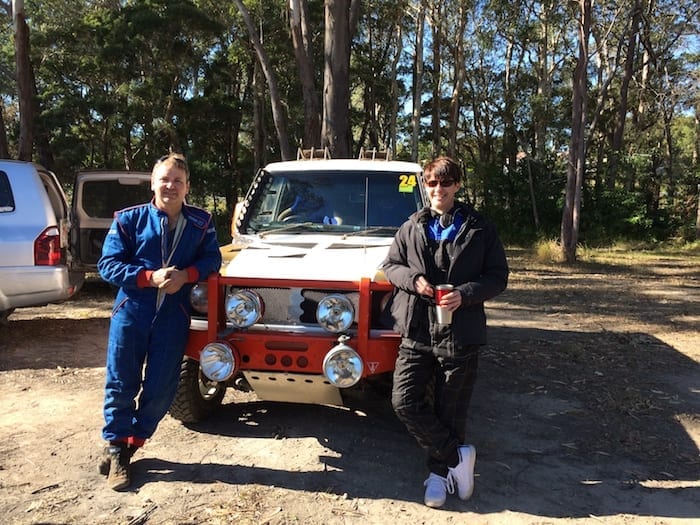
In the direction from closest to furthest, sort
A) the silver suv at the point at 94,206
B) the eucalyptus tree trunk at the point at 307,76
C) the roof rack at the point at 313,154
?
1. the roof rack at the point at 313,154
2. the silver suv at the point at 94,206
3. the eucalyptus tree trunk at the point at 307,76

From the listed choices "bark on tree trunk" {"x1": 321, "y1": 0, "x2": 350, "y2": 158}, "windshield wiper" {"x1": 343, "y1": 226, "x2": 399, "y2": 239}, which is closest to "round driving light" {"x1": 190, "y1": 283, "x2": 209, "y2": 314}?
"windshield wiper" {"x1": 343, "y1": 226, "x2": 399, "y2": 239}

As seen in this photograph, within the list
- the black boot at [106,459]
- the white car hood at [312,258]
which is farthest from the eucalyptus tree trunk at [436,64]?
the black boot at [106,459]

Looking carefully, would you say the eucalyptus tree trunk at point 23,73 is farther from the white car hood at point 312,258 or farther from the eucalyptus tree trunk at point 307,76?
the white car hood at point 312,258

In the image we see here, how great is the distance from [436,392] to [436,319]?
0.47 metres

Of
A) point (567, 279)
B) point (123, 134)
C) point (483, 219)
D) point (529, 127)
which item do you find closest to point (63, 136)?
point (123, 134)

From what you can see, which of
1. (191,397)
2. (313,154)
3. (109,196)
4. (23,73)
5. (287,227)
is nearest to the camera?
(191,397)

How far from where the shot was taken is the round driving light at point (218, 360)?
333 cm

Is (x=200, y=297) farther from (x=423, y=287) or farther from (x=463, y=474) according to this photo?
(x=463, y=474)

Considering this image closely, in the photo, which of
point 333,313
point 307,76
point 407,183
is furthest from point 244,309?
point 307,76

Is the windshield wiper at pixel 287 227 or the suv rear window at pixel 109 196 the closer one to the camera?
the windshield wiper at pixel 287 227

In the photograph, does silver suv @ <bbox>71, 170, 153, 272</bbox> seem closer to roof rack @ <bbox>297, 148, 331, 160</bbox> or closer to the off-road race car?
roof rack @ <bbox>297, 148, 331, 160</bbox>

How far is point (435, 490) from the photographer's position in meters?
3.19

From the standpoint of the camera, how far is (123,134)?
2417 cm

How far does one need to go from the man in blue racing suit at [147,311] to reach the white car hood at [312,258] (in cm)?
34
